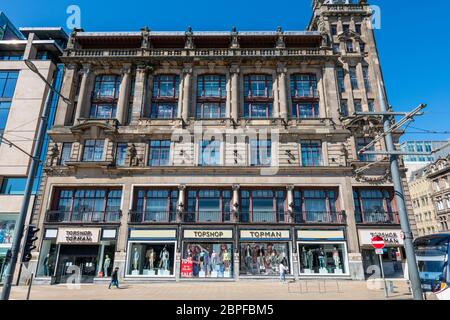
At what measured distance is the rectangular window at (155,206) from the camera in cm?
2783

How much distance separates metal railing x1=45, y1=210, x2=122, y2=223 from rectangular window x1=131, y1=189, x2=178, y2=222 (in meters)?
1.92

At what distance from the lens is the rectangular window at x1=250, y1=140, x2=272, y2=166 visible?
29438mm

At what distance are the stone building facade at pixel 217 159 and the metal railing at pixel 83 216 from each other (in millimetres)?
103

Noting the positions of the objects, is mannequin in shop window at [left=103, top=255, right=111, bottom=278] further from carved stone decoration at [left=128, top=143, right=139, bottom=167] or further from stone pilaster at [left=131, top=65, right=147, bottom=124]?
stone pilaster at [left=131, top=65, right=147, bottom=124]

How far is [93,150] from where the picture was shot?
30047 mm

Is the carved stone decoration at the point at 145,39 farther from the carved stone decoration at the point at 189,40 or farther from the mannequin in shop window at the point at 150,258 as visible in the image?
the mannequin in shop window at the point at 150,258

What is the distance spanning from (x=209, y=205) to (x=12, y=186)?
73.0ft

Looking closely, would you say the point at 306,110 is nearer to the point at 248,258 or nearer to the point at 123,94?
the point at 248,258

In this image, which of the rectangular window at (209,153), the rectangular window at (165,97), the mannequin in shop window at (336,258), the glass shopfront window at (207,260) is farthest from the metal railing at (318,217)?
the rectangular window at (165,97)

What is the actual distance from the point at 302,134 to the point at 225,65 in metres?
12.4

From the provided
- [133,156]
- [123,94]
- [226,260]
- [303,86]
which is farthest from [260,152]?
[123,94]

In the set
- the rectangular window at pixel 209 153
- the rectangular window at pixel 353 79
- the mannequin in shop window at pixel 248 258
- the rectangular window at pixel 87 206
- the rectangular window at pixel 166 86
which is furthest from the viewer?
the rectangular window at pixel 353 79

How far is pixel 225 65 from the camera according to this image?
33.5m

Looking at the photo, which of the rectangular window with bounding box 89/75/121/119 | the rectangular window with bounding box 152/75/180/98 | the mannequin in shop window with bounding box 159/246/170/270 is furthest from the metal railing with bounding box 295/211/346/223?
the rectangular window with bounding box 89/75/121/119
